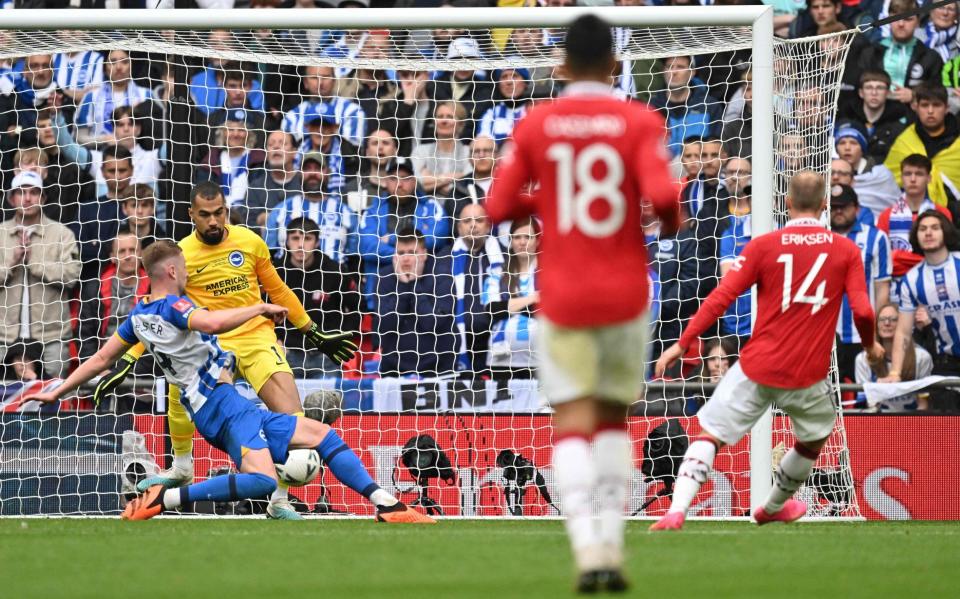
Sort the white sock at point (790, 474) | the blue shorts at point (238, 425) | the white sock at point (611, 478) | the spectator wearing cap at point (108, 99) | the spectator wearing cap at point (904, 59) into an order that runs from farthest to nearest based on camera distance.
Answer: the spectator wearing cap at point (904, 59)
the spectator wearing cap at point (108, 99)
the blue shorts at point (238, 425)
the white sock at point (790, 474)
the white sock at point (611, 478)

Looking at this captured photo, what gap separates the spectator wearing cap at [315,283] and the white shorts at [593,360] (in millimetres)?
6563

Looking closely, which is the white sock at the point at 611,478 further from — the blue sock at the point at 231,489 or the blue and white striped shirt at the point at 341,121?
the blue and white striped shirt at the point at 341,121

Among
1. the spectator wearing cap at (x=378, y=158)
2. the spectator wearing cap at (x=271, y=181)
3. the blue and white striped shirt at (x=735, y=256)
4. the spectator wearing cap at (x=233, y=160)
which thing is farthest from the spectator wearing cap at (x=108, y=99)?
the blue and white striped shirt at (x=735, y=256)

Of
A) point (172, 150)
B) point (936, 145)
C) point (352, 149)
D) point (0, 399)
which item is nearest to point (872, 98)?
point (936, 145)

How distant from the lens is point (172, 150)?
1160cm

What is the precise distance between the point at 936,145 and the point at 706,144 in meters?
2.36

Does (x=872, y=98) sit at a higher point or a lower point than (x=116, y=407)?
higher

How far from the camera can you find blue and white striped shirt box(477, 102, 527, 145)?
1158 centimetres

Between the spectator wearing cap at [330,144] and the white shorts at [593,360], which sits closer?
the white shorts at [593,360]

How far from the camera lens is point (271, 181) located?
39.1 feet

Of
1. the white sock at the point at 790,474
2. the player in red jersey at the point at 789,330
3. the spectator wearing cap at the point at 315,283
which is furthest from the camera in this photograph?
the spectator wearing cap at the point at 315,283

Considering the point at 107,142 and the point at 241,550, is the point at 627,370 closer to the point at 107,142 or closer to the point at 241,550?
the point at 241,550

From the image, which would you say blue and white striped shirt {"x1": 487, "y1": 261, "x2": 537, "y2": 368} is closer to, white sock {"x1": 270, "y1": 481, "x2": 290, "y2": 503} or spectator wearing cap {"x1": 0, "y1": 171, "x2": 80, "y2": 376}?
white sock {"x1": 270, "y1": 481, "x2": 290, "y2": 503}

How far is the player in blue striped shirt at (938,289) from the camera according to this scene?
1112 centimetres
